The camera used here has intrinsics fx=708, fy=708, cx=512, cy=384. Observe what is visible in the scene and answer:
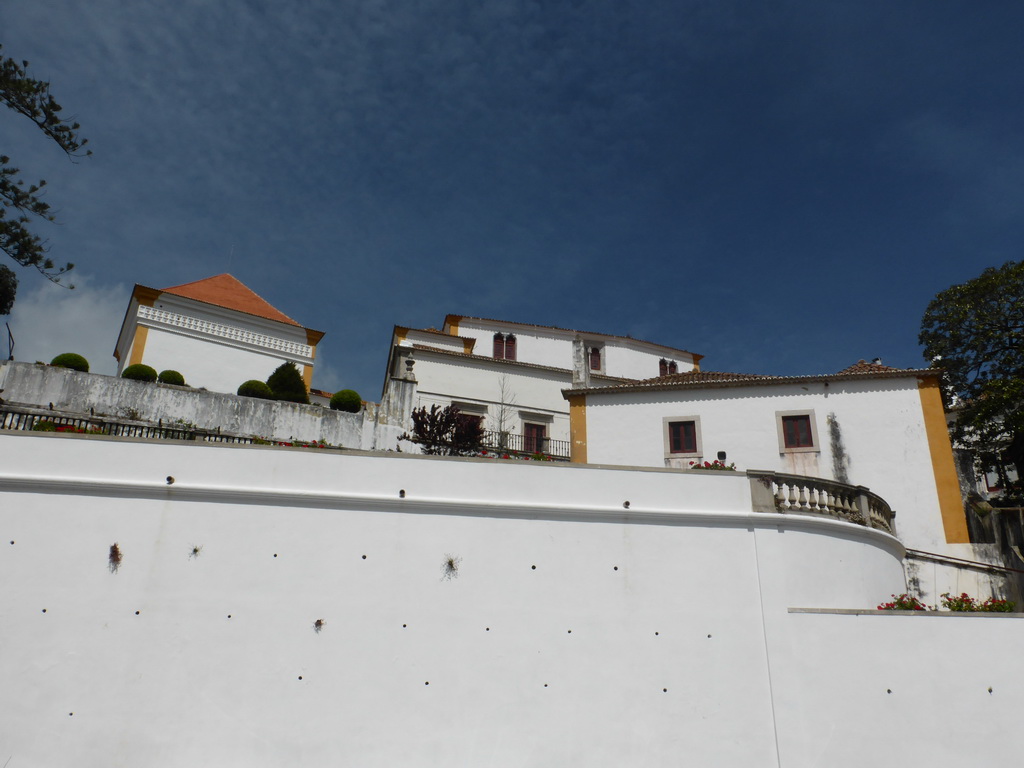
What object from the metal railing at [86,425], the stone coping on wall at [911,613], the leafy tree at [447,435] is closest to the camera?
the stone coping on wall at [911,613]

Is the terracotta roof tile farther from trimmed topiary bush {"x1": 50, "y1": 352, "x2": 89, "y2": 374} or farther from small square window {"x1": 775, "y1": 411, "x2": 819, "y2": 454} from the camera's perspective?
trimmed topiary bush {"x1": 50, "y1": 352, "x2": 89, "y2": 374}

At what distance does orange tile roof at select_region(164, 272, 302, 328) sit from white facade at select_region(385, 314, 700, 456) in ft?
15.9

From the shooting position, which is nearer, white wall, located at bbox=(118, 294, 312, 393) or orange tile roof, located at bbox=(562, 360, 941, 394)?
orange tile roof, located at bbox=(562, 360, 941, 394)

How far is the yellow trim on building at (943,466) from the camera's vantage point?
15.0m

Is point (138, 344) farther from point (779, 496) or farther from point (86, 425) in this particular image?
point (779, 496)

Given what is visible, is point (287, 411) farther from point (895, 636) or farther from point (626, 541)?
point (895, 636)

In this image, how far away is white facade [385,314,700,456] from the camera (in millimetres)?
26328

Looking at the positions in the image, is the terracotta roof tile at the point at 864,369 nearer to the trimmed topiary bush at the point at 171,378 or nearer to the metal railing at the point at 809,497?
the metal railing at the point at 809,497

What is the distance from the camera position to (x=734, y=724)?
9.27 m

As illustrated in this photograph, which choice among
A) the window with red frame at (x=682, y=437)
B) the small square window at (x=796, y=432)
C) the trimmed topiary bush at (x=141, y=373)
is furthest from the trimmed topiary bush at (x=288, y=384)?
the small square window at (x=796, y=432)

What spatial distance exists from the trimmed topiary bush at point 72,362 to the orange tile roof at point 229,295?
529 centimetres

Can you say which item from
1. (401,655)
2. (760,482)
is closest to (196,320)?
(401,655)

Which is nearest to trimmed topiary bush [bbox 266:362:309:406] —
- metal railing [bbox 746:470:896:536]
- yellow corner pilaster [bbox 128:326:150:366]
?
yellow corner pilaster [bbox 128:326:150:366]

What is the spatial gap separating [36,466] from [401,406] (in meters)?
10.8
